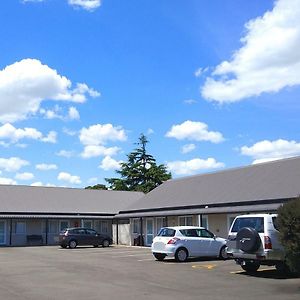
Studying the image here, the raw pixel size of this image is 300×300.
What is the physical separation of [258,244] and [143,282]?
12.8 ft

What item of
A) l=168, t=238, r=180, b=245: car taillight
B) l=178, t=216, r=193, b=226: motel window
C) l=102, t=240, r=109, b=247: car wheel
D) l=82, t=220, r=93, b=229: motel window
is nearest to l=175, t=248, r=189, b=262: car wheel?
l=168, t=238, r=180, b=245: car taillight

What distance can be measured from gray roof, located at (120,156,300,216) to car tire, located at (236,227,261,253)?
8.97 meters

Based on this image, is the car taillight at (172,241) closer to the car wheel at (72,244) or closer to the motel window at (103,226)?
the car wheel at (72,244)

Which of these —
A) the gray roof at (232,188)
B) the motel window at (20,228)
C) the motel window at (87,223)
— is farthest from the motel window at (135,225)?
the motel window at (20,228)

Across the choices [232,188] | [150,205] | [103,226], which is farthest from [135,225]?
[232,188]

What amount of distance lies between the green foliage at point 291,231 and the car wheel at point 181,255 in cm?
922

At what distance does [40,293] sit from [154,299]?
9.73 ft

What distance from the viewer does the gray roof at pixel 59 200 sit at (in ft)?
149

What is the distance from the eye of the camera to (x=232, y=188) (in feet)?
106

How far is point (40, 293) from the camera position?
12.9 metres

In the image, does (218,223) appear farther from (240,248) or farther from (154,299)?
(154,299)

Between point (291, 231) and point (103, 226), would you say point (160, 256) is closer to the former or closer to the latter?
point (291, 231)

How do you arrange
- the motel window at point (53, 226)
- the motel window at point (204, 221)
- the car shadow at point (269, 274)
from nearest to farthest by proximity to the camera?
the car shadow at point (269, 274), the motel window at point (204, 221), the motel window at point (53, 226)

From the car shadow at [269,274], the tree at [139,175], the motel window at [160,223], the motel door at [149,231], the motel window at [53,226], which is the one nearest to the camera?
the car shadow at [269,274]
